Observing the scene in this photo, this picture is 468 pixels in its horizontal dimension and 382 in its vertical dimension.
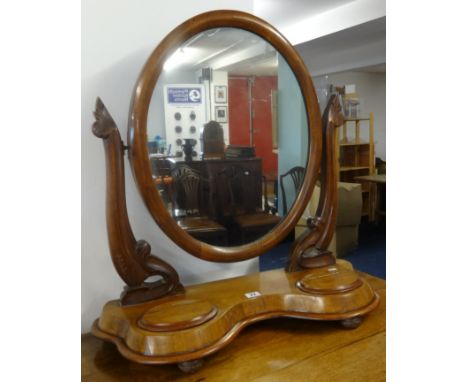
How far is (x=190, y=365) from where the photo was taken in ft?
1.94

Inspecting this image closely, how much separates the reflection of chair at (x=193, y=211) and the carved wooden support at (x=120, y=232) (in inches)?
3.4

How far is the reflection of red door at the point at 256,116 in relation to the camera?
791 mm

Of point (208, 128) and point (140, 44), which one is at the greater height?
point (140, 44)

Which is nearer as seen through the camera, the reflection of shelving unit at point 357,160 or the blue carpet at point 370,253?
the blue carpet at point 370,253

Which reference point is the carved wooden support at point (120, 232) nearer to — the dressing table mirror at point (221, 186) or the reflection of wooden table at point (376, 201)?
the dressing table mirror at point (221, 186)

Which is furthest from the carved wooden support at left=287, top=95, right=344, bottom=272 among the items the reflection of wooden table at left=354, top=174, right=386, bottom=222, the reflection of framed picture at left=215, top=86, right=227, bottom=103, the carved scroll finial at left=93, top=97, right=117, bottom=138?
the reflection of wooden table at left=354, top=174, right=386, bottom=222

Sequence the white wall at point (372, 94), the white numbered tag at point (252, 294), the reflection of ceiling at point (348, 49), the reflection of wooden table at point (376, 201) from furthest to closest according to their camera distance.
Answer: the white wall at point (372, 94) → the reflection of wooden table at point (376, 201) → the reflection of ceiling at point (348, 49) → the white numbered tag at point (252, 294)

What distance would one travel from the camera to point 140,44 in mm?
750

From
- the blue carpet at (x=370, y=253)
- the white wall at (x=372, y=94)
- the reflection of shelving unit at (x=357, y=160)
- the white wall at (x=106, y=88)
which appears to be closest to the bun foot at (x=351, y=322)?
the white wall at (x=106, y=88)

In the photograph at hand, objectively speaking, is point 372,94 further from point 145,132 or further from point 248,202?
point 145,132
